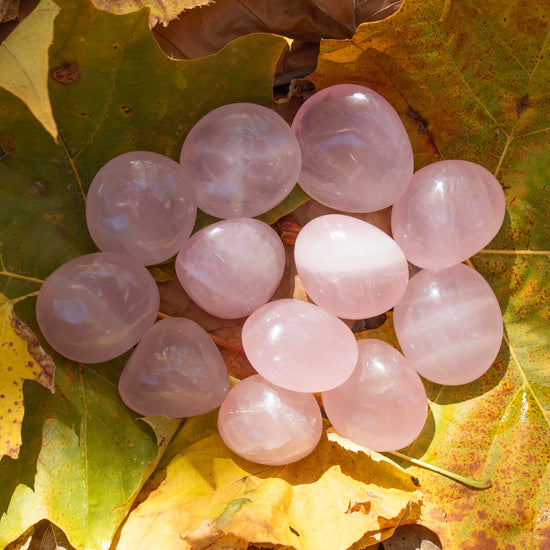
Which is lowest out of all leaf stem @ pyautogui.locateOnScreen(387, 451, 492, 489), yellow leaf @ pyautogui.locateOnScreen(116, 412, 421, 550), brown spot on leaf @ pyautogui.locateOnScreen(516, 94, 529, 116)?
leaf stem @ pyautogui.locateOnScreen(387, 451, 492, 489)

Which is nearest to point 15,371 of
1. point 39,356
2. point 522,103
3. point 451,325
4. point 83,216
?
point 39,356

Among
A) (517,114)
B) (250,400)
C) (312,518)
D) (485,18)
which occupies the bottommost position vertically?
(312,518)

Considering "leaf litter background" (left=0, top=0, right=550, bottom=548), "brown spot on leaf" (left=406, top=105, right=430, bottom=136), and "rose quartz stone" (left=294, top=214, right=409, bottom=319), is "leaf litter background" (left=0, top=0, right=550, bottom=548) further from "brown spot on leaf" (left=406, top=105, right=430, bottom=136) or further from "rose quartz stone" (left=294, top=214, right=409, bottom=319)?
"rose quartz stone" (left=294, top=214, right=409, bottom=319)

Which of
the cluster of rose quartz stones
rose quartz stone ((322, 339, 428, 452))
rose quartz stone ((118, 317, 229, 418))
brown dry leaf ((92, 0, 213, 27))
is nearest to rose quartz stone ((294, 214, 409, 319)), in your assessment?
the cluster of rose quartz stones

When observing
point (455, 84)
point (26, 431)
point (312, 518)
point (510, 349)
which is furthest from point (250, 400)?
point (455, 84)

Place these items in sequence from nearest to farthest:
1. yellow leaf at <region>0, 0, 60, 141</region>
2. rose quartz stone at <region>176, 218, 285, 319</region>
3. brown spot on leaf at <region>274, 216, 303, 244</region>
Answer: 1. yellow leaf at <region>0, 0, 60, 141</region>
2. rose quartz stone at <region>176, 218, 285, 319</region>
3. brown spot on leaf at <region>274, 216, 303, 244</region>

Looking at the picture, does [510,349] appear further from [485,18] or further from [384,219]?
[485,18]

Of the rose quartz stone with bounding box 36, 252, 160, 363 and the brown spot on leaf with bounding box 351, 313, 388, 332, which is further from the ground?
the rose quartz stone with bounding box 36, 252, 160, 363
